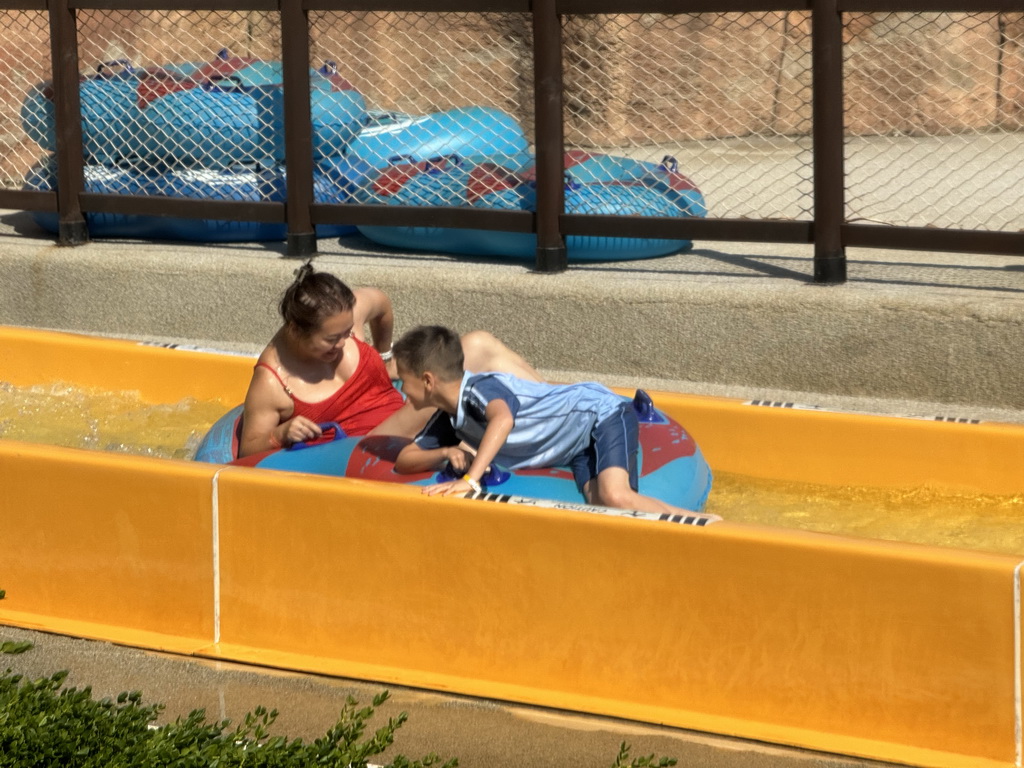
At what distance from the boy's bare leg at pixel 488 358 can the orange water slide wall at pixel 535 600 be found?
103cm

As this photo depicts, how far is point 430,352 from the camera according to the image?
432 centimetres

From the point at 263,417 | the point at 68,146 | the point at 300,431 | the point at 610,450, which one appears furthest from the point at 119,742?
the point at 68,146

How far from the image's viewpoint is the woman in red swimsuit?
15.9 ft

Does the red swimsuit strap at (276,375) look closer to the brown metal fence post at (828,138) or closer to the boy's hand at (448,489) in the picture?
the boy's hand at (448,489)

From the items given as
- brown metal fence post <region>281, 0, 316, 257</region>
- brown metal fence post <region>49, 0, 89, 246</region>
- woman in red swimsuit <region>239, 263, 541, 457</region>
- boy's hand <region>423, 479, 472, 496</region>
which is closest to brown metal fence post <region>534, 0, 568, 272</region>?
brown metal fence post <region>281, 0, 316, 257</region>

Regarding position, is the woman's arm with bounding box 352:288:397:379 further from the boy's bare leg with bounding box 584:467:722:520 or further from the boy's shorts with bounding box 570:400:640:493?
the boy's bare leg with bounding box 584:467:722:520

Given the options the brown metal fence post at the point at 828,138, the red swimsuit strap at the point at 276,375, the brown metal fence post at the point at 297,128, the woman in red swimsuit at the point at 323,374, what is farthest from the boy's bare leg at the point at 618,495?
the brown metal fence post at the point at 297,128

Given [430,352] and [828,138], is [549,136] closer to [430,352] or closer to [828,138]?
[828,138]

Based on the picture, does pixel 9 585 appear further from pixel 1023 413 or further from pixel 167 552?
pixel 1023 413

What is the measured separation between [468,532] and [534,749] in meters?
0.63

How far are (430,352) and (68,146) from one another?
4.37 m

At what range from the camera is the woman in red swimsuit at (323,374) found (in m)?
4.83

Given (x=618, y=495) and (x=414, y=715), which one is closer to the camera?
(x=414, y=715)

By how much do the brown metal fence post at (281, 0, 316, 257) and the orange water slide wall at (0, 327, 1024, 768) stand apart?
3.12 m
